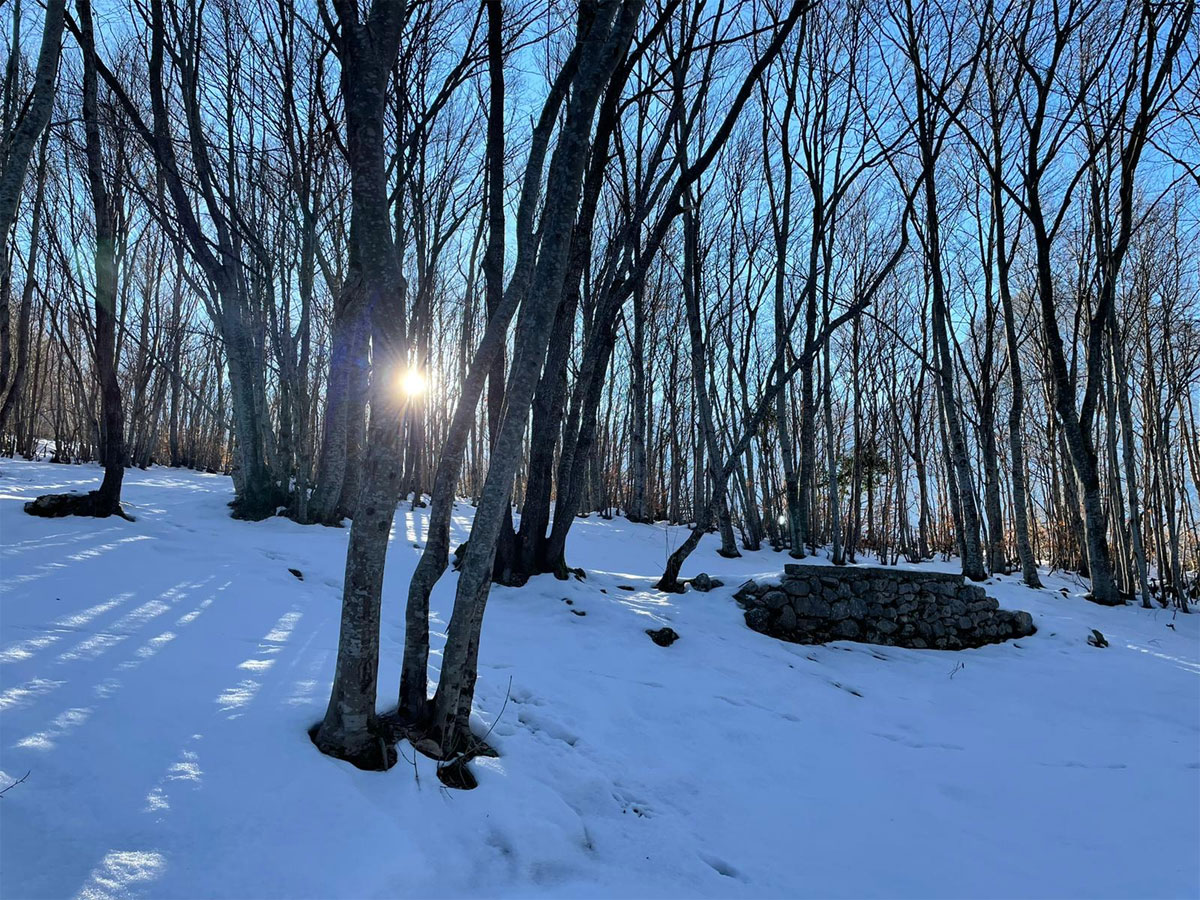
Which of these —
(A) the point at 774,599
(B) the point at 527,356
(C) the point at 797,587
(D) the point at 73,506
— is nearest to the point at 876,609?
(C) the point at 797,587

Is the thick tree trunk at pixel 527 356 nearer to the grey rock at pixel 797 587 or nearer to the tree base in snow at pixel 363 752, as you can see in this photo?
the tree base in snow at pixel 363 752

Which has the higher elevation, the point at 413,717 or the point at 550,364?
the point at 550,364

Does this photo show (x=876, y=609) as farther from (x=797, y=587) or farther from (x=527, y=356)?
(x=527, y=356)

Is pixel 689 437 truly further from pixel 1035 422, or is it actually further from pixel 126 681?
pixel 126 681

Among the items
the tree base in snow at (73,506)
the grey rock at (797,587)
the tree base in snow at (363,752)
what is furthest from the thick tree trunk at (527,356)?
the tree base in snow at (73,506)

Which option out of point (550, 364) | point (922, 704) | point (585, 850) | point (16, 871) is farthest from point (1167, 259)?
point (16, 871)

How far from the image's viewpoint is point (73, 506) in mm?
5492

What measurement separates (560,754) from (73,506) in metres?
5.52

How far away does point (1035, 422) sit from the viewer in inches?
551

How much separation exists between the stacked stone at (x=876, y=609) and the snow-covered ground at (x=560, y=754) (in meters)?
0.25

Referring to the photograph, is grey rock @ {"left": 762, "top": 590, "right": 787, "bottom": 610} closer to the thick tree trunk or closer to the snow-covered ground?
the snow-covered ground

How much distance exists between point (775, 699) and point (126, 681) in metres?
3.74

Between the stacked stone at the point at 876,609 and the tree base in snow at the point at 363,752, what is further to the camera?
the stacked stone at the point at 876,609

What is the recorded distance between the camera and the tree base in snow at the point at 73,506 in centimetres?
531
